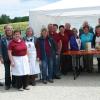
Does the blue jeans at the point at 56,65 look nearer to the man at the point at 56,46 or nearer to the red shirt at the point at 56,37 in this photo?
the man at the point at 56,46

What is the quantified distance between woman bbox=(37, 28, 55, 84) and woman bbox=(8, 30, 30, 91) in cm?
91

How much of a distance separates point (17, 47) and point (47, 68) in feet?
5.79

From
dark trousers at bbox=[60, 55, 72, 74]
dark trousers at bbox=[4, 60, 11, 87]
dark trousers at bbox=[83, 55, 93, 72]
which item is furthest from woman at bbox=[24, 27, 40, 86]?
dark trousers at bbox=[83, 55, 93, 72]

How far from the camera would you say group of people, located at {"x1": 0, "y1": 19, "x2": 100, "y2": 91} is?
8.72 m

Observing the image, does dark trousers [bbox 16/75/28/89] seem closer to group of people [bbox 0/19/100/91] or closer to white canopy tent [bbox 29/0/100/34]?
group of people [bbox 0/19/100/91]

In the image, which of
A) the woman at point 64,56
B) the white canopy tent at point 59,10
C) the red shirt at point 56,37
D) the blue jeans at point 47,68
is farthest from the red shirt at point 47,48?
the white canopy tent at point 59,10

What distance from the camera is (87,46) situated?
10.8 meters

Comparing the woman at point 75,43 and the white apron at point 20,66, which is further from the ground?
the woman at point 75,43

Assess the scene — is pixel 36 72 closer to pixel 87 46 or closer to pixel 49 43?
pixel 49 43

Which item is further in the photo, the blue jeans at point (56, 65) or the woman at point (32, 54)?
the blue jeans at point (56, 65)

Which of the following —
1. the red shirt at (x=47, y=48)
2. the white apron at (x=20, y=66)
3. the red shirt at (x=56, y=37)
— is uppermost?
the red shirt at (x=56, y=37)

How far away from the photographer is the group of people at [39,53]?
8719 millimetres

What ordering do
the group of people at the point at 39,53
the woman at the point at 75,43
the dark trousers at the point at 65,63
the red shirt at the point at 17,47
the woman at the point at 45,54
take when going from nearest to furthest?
Result: 1. the red shirt at the point at 17,47
2. the group of people at the point at 39,53
3. the woman at the point at 45,54
4. the woman at the point at 75,43
5. the dark trousers at the point at 65,63

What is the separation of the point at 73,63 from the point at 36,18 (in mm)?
2221
